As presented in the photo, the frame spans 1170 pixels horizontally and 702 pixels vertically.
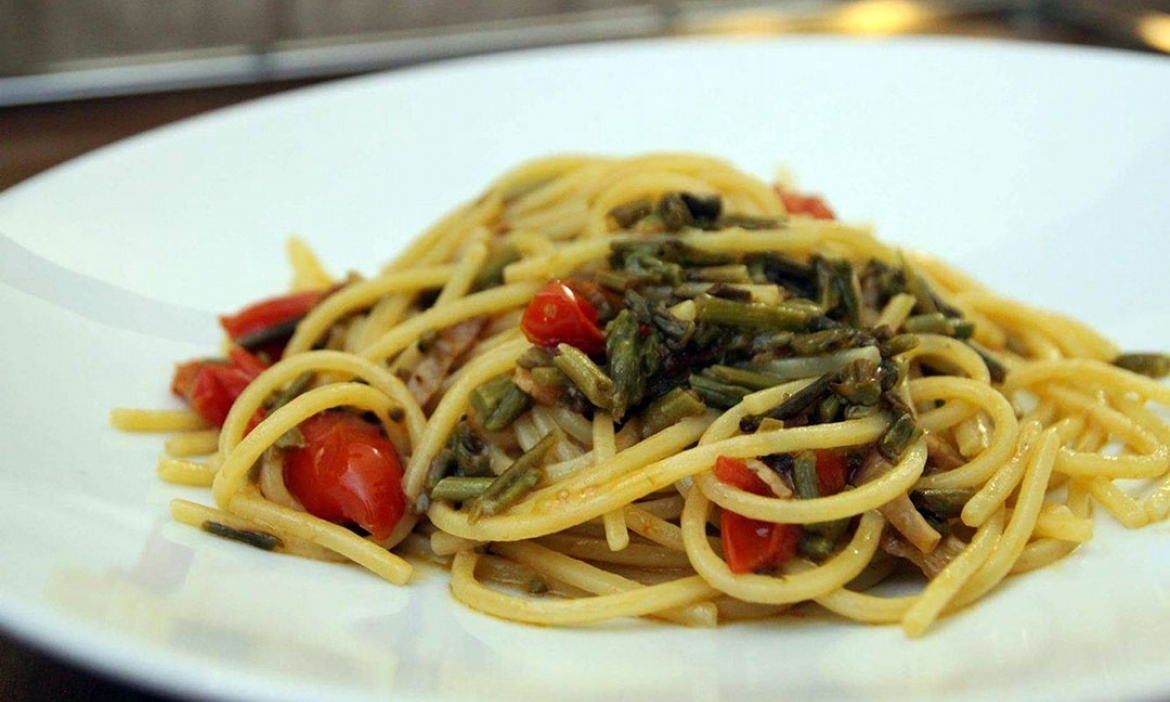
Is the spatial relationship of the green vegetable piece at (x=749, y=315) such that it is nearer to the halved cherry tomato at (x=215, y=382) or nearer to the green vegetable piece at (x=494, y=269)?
the green vegetable piece at (x=494, y=269)

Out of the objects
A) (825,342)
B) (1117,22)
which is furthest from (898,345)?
(1117,22)

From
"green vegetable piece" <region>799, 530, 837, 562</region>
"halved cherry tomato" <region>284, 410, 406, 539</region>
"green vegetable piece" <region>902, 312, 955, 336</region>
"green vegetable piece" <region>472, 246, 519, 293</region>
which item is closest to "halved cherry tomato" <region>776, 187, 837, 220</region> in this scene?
"green vegetable piece" <region>902, 312, 955, 336</region>

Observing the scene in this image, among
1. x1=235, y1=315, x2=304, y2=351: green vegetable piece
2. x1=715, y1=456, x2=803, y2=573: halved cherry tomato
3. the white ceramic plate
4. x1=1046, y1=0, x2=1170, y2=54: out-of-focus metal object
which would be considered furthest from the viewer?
x1=1046, y1=0, x2=1170, y2=54: out-of-focus metal object

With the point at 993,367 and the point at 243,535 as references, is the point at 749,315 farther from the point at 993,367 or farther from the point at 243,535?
the point at 243,535

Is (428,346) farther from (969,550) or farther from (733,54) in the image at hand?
(733,54)

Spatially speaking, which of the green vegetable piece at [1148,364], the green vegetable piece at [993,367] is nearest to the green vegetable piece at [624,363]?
the green vegetable piece at [993,367]

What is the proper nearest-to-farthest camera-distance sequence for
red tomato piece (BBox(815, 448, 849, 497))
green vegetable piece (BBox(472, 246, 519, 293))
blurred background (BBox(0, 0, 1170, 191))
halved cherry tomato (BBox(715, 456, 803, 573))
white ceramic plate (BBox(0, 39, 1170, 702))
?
white ceramic plate (BBox(0, 39, 1170, 702)), halved cherry tomato (BBox(715, 456, 803, 573)), red tomato piece (BBox(815, 448, 849, 497)), green vegetable piece (BBox(472, 246, 519, 293)), blurred background (BBox(0, 0, 1170, 191))

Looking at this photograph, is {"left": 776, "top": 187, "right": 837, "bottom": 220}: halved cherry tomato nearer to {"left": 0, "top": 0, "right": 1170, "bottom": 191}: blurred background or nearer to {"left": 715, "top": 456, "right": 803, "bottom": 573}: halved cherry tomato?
{"left": 715, "top": 456, "right": 803, "bottom": 573}: halved cherry tomato
